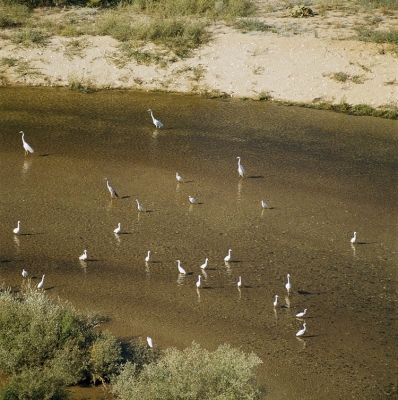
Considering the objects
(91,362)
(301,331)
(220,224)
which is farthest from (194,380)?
(220,224)

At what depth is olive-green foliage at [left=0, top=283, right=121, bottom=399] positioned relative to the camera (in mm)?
14016

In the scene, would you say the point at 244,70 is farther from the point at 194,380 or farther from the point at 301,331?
the point at 194,380

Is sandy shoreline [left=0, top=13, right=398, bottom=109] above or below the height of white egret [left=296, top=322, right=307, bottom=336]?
above

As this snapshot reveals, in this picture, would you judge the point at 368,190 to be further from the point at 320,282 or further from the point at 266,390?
the point at 266,390

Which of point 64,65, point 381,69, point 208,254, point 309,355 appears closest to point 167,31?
point 64,65

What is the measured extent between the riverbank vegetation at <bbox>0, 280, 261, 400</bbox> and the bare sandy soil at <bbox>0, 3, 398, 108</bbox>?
18.8 m

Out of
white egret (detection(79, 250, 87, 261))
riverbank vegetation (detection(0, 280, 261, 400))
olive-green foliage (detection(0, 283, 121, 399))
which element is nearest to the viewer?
riverbank vegetation (detection(0, 280, 261, 400))

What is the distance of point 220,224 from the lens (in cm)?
2133

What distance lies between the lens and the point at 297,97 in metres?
32.7

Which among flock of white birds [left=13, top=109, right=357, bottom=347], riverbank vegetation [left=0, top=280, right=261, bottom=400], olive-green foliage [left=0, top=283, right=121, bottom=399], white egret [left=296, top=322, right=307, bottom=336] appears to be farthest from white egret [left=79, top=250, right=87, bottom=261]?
white egret [left=296, top=322, right=307, bottom=336]

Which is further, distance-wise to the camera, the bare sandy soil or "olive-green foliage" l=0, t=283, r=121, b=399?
the bare sandy soil

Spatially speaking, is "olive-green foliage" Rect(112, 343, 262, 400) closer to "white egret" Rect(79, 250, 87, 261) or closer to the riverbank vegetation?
the riverbank vegetation

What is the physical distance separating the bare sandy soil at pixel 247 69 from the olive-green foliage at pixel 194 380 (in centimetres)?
2090

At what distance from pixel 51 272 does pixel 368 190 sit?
1108cm
